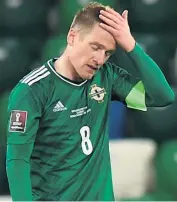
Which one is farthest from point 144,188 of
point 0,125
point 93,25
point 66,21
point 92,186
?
point 93,25

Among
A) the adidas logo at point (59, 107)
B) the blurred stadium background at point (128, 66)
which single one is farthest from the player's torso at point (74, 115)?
the blurred stadium background at point (128, 66)

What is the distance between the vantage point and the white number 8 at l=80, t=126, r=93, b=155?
1.71 meters

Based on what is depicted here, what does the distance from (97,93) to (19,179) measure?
0.30 m

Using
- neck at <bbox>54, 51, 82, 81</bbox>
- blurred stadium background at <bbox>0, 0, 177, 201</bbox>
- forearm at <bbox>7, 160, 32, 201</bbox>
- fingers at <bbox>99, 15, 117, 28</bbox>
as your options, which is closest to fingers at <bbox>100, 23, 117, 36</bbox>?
fingers at <bbox>99, 15, 117, 28</bbox>

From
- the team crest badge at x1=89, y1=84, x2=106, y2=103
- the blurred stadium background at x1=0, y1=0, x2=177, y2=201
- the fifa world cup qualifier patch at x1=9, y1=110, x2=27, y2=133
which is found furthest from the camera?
the blurred stadium background at x1=0, y1=0, x2=177, y2=201

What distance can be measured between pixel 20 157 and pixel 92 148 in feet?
0.64

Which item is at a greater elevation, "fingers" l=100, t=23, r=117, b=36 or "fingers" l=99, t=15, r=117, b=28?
"fingers" l=99, t=15, r=117, b=28

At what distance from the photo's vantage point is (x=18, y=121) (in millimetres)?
1610

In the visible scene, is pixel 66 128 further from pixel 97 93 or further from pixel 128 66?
pixel 128 66

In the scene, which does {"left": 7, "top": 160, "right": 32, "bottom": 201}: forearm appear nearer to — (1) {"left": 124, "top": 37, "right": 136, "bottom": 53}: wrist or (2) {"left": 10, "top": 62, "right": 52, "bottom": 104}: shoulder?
(2) {"left": 10, "top": 62, "right": 52, "bottom": 104}: shoulder

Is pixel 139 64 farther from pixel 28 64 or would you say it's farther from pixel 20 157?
pixel 28 64

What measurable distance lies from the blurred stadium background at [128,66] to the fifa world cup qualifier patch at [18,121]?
1.23 meters

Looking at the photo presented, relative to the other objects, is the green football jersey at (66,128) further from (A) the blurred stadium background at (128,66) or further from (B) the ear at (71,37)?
(A) the blurred stadium background at (128,66)

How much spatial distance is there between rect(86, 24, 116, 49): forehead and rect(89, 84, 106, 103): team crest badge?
5.5 inches
